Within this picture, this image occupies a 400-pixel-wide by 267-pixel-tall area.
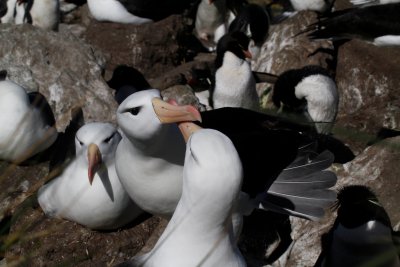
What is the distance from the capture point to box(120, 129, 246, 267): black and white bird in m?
3.84

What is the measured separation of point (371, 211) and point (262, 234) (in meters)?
1.23

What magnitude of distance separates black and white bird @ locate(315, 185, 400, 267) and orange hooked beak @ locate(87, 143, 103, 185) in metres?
1.78

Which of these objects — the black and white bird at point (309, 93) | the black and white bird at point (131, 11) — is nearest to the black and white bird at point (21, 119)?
the black and white bird at point (309, 93)

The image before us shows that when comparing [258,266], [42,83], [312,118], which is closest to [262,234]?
[258,266]

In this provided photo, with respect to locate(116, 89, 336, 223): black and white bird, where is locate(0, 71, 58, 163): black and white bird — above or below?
below

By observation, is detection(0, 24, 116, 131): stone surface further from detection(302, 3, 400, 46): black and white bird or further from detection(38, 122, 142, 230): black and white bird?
detection(302, 3, 400, 46): black and white bird

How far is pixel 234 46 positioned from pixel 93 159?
3.14 meters

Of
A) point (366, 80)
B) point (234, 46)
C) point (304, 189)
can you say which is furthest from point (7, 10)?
point (304, 189)

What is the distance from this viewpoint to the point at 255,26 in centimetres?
1087

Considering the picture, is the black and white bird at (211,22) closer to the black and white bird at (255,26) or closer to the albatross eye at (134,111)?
the black and white bird at (255,26)

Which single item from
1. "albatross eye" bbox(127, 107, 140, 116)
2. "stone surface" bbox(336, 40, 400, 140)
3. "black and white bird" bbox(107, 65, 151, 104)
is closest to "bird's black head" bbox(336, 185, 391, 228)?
"albatross eye" bbox(127, 107, 140, 116)

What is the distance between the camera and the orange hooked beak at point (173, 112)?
15.5ft

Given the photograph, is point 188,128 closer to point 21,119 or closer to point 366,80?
point 21,119

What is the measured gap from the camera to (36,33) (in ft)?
27.7
